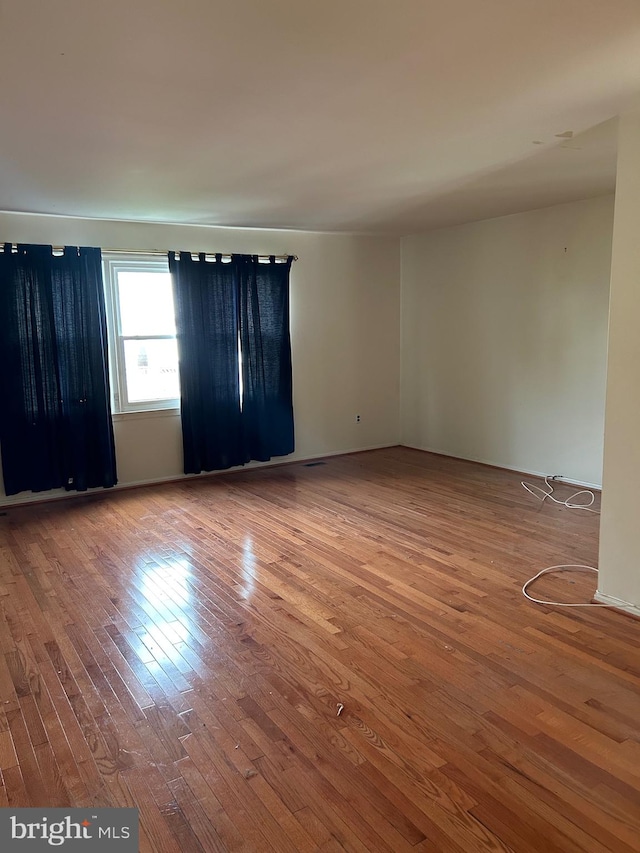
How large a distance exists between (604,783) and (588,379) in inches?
153

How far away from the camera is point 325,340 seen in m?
6.69

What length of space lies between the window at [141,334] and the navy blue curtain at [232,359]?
147 millimetres

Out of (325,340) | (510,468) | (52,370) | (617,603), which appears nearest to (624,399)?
(617,603)

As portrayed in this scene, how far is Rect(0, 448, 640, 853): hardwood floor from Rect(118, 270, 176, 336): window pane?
81.6 inches

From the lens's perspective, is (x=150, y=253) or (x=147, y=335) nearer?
(x=150, y=253)

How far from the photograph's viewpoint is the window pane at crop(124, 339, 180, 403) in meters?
5.71

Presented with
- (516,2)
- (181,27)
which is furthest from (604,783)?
(181,27)

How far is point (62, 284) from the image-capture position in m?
5.17

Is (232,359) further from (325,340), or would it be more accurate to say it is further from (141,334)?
(325,340)

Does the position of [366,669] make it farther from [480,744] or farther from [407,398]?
[407,398]

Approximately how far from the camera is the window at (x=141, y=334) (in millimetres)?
5551

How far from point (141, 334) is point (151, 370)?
13.9 inches

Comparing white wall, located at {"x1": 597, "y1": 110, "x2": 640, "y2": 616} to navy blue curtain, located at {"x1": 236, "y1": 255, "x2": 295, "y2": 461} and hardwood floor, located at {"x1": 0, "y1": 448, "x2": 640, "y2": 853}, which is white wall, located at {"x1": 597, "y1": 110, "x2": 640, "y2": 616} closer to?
hardwood floor, located at {"x1": 0, "y1": 448, "x2": 640, "y2": 853}

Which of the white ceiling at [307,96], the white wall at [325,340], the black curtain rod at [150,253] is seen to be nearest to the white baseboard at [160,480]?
the white wall at [325,340]
